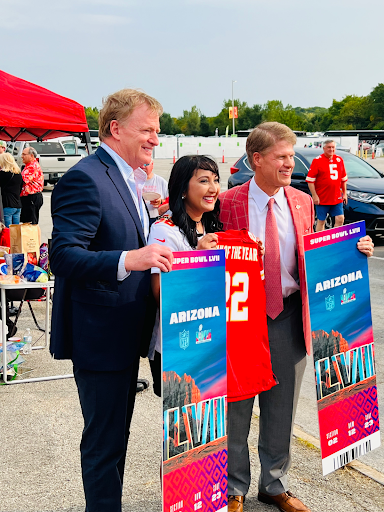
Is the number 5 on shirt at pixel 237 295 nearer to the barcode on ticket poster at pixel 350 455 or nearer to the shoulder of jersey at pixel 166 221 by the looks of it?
the shoulder of jersey at pixel 166 221

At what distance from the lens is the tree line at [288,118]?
95.7 metres

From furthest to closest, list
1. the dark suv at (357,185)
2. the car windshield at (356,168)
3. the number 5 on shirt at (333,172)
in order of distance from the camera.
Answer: the car windshield at (356,168) < the dark suv at (357,185) < the number 5 on shirt at (333,172)

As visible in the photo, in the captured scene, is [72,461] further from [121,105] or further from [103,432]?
[121,105]

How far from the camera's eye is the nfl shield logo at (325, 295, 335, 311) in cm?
298

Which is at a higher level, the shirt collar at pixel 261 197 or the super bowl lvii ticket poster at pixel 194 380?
the shirt collar at pixel 261 197

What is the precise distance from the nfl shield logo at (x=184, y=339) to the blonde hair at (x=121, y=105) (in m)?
0.87

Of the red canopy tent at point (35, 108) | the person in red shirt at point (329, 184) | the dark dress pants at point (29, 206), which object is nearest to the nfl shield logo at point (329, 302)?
the red canopy tent at point (35, 108)

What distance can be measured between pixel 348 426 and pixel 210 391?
3.12ft

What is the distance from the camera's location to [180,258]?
2355 millimetres

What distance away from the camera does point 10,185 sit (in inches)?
440

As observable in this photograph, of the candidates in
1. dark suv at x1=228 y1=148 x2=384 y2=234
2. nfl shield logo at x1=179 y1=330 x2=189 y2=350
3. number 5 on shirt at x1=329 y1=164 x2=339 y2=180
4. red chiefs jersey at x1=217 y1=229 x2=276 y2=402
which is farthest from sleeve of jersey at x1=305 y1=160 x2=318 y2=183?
nfl shield logo at x1=179 y1=330 x2=189 y2=350

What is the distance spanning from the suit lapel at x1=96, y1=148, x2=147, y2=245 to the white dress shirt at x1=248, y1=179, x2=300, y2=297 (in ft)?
2.22

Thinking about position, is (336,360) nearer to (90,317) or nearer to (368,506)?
(368,506)

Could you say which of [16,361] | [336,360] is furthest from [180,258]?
[16,361]
